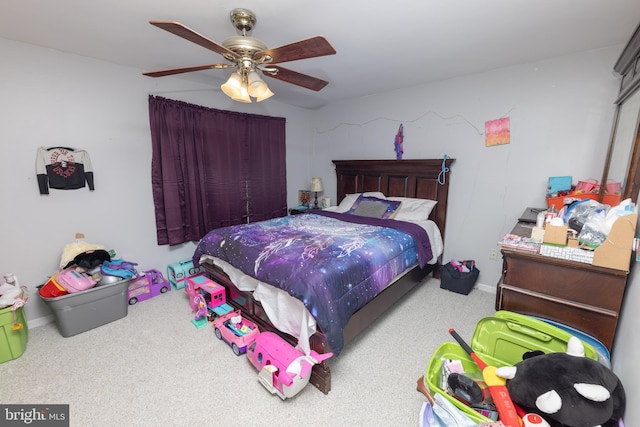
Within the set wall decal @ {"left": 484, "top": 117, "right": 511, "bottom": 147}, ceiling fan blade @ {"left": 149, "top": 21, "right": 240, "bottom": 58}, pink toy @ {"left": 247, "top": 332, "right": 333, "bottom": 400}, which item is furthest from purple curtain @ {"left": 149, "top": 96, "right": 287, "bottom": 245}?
wall decal @ {"left": 484, "top": 117, "right": 511, "bottom": 147}

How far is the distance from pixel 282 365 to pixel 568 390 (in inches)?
52.2

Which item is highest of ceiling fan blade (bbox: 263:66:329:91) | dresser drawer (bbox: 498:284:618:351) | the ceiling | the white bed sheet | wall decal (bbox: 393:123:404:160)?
the ceiling

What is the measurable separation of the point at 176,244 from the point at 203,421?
84.1 inches

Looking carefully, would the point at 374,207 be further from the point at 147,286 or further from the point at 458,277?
the point at 147,286

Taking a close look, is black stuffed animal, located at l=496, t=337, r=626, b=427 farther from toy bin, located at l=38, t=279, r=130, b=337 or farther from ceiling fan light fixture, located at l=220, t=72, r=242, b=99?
toy bin, located at l=38, t=279, r=130, b=337

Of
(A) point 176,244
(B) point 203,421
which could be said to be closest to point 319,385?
(B) point 203,421

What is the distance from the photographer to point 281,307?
5.94 feet

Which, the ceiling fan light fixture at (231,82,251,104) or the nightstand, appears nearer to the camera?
the ceiling fan light fixture at (231,82,251,104)

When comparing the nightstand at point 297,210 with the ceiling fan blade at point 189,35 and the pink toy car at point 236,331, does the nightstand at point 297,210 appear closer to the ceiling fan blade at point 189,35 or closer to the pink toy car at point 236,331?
the pink toy car at point 236,331

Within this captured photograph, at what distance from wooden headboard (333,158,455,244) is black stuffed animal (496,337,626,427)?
2179mm

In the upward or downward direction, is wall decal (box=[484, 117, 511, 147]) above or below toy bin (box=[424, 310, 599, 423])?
above

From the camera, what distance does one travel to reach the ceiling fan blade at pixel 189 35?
1210 millimetres

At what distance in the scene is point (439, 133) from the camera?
3.14 m

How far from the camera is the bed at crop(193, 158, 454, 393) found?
5.46 feet
